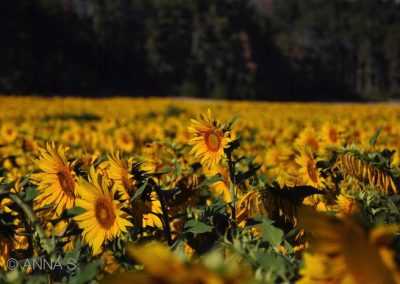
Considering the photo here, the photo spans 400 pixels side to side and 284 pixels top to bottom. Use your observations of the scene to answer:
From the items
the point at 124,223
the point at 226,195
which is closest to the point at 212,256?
the point at 124,223

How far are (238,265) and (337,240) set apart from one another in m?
0.30

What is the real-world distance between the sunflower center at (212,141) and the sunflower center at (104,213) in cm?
56

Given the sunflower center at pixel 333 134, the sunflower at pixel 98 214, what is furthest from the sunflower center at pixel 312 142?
the sunflower at pixel 98 214

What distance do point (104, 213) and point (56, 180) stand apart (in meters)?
0.27

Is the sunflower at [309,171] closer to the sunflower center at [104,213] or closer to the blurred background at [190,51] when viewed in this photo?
the sunflower center at [104,213]

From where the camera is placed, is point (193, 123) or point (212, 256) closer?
point (212, 256)

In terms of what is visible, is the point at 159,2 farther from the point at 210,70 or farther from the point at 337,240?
the point at 337,240

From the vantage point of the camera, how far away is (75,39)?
4606cm

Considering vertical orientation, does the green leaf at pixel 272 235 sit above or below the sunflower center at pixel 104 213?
above

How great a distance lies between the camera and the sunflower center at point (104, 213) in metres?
1.49

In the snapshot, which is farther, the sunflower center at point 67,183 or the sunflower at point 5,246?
the sunflower center at point 67,183

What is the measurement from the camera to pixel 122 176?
64.7 inches

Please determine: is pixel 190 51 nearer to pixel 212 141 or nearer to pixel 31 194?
pixel 212 141

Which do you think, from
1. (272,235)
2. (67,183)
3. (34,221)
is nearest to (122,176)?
(67,183)
